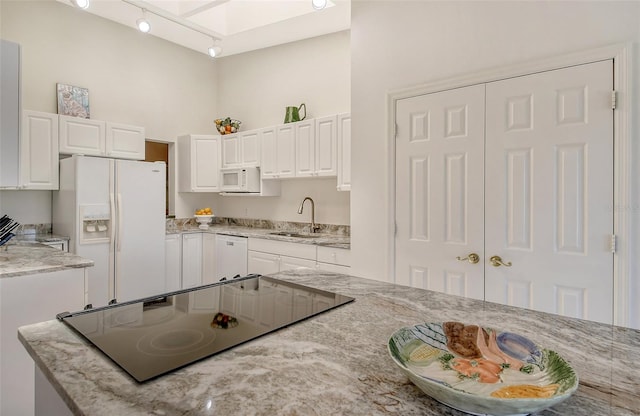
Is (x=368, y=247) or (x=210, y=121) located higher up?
(x=210, y=121)

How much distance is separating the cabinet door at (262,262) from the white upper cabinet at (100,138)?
1.87 m

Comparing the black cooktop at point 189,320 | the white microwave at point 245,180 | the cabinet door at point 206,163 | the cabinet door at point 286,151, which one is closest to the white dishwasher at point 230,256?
the white microwave at point 245,180

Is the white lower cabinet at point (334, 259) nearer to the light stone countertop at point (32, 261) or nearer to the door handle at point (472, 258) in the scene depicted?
the door handle at point (472, 258)

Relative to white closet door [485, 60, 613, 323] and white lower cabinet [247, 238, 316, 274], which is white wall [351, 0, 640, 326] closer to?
white closet door [485, 60, 613, 323]

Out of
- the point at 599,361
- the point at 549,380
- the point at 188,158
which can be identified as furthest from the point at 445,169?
the point at 188,158

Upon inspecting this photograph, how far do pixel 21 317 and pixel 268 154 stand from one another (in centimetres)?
291

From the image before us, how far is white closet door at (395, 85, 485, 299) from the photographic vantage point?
2.35 m

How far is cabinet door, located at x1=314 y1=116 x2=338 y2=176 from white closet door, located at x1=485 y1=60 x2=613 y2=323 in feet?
5.60

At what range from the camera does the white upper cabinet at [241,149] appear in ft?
14.9

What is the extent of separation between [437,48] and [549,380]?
2353mm

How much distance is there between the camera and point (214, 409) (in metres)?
0.65

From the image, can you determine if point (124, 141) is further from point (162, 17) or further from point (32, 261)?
point (32, 261)

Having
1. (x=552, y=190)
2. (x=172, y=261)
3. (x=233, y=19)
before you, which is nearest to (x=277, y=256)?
(x=172, y=261)

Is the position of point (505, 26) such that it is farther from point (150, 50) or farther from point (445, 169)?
point (150, 50)
